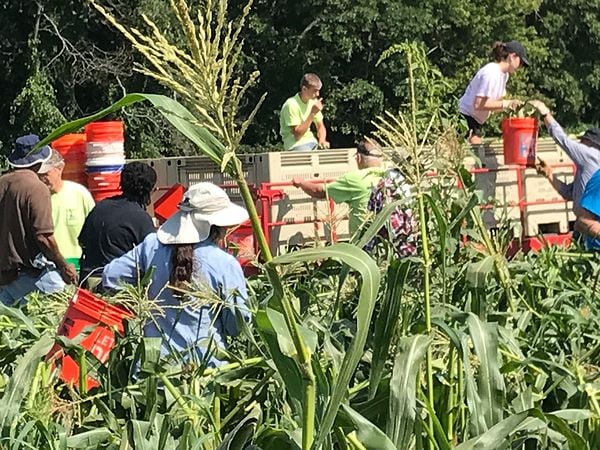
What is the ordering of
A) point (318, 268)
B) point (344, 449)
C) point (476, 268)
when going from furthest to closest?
1. point (318, 268)
2. point (476, 268)
3. point (344, 449)

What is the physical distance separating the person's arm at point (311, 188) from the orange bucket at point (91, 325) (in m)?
4.72

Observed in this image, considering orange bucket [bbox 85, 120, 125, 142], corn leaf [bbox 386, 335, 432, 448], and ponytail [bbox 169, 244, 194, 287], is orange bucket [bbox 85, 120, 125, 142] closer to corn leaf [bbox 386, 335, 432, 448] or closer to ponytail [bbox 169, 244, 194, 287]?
ponytail [bbox 169, 244, 194, 287]

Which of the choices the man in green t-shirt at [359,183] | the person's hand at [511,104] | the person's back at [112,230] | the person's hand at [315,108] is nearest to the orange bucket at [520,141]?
the person's hand at [511,104]

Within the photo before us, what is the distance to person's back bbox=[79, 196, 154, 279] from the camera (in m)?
6.35

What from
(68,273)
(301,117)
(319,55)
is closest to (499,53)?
(301,117)

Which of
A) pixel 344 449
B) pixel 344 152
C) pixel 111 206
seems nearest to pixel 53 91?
pixel 344 152

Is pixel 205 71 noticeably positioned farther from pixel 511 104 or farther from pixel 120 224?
pixel 511 104

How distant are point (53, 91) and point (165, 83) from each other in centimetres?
2100

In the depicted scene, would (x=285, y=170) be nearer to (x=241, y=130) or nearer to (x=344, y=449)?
(x=344, y=449)

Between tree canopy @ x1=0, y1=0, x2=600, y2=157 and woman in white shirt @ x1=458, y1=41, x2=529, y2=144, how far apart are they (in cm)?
937

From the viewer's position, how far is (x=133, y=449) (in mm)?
2693

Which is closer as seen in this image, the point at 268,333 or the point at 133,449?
the point at 268,333

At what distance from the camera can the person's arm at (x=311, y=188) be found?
8203 millimetres

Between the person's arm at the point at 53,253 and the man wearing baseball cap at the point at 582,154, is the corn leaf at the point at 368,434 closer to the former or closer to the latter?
the person's arm at the point at 53,253
